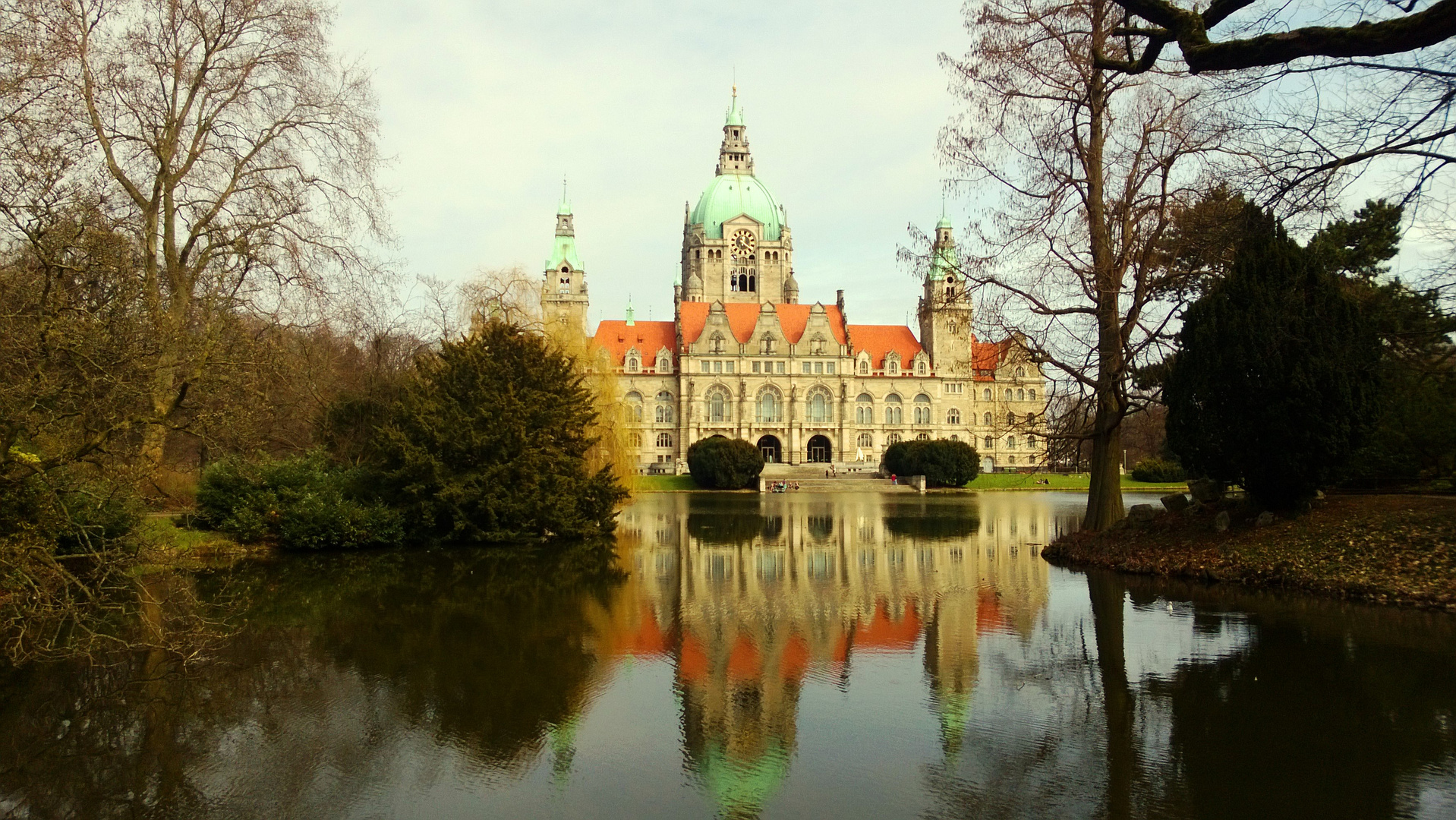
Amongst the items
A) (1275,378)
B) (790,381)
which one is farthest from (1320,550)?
(790,381)

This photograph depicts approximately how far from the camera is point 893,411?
245ft

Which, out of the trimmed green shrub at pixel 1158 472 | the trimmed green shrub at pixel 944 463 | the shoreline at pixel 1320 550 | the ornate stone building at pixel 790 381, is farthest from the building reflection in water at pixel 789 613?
the ornate stone building at pixel 790 381

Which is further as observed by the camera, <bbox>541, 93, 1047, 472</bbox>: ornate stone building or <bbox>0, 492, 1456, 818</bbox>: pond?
<bbox>541, 93, 1047, 472</bbox>: ornate stone building

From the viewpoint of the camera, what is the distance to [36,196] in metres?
8.57

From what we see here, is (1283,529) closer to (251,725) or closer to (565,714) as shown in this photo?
(565,714)

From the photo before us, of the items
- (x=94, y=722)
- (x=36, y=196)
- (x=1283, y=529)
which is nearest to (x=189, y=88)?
(x=36, y=196)

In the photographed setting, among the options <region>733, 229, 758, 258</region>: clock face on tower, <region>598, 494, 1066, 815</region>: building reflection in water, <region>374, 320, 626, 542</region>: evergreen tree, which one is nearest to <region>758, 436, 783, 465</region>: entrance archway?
<region>733, 229, 758, 258</region>: clock face on tower

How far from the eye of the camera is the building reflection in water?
23.7ft

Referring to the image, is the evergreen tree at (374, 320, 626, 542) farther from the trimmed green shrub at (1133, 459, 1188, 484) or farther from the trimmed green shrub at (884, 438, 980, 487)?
the trimmed green shrub at (1133, 459, 1188, 484)

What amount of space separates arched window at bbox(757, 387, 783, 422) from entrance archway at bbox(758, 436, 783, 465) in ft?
5.13

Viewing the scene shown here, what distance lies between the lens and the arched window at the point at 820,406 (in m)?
73.5

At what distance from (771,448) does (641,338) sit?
13.7 metres

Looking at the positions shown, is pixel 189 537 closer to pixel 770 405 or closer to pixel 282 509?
pixel 282 509

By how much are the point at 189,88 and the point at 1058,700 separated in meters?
16.9
